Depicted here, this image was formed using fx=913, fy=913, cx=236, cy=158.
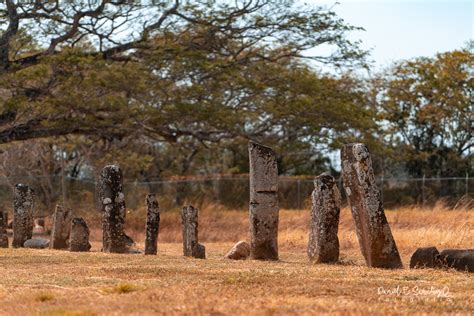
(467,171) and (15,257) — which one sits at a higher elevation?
(467,171)

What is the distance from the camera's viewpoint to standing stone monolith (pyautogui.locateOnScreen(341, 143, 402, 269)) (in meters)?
13.8

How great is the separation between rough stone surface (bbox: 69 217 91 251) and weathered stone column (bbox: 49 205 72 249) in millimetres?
1234

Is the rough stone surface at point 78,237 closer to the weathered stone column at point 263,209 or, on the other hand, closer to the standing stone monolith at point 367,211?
the weathered stone column at point 263,209

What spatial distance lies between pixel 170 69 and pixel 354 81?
15883 mm

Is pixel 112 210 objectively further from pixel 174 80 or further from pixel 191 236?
pixel 174 80

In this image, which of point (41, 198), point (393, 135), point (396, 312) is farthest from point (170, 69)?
point (396, 312)

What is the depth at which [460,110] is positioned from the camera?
39719 mm

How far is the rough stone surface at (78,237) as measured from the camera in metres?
20.3

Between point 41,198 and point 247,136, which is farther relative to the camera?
point 41,198

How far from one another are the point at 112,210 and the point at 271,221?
3976mm

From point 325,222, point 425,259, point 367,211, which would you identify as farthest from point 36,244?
point 425,259

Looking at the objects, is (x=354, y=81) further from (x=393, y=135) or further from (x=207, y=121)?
(x=207, y=121)

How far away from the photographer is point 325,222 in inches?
→ 595

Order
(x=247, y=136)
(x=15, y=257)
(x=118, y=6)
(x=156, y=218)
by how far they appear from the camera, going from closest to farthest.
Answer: (x=15, y=257) → (x=156, y=218) → (x=118, y=6) → (x=247, y=136)
